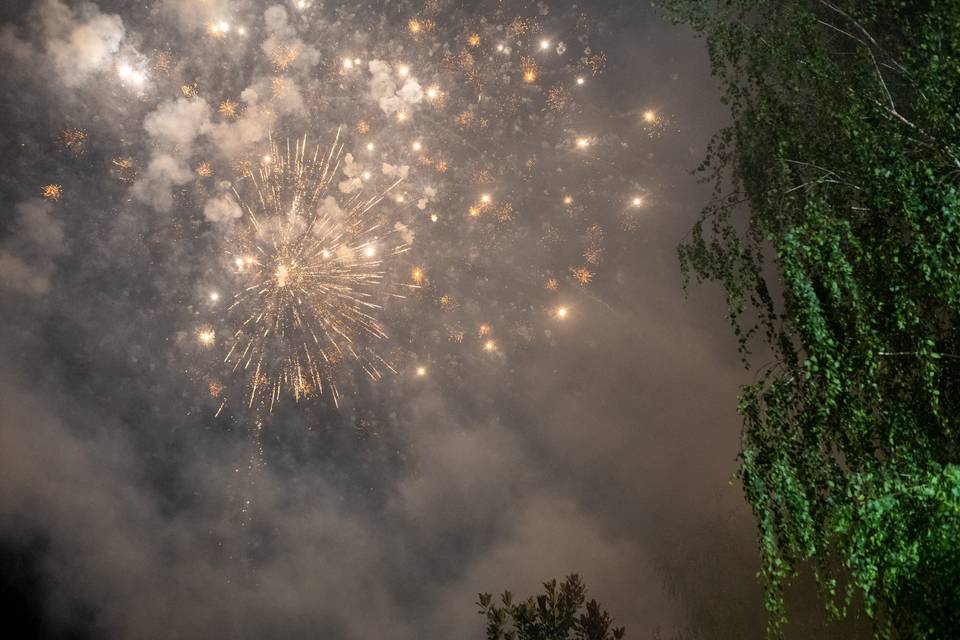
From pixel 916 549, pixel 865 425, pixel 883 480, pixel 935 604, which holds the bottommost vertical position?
pixel 935 604

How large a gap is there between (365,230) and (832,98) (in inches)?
476

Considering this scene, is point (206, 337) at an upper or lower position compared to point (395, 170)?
lower

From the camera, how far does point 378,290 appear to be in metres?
19.4

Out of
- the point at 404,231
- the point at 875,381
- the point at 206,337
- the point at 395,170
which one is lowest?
the point at 875,381

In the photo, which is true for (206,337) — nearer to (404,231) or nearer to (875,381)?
(404,231)

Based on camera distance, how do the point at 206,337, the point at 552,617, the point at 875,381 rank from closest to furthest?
the point at 875,381 < the point at 552,617 < the point at 206,337

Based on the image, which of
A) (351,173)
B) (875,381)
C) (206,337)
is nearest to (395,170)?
(351,173)

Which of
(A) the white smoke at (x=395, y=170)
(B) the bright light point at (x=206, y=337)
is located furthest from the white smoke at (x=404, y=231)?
(B) the bright light point at (x=206, y=337)

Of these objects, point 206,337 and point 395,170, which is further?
point 206,337

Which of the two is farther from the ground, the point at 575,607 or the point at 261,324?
the point at 261,324

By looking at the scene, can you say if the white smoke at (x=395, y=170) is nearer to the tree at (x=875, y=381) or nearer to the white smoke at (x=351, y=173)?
the white smoke at (x=351, y=173)

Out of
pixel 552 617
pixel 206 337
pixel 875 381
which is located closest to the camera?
pixel 875 381

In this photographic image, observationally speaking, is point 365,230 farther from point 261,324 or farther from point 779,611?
point 779,611

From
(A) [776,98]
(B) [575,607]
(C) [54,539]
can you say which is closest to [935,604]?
(A) [776,98]
